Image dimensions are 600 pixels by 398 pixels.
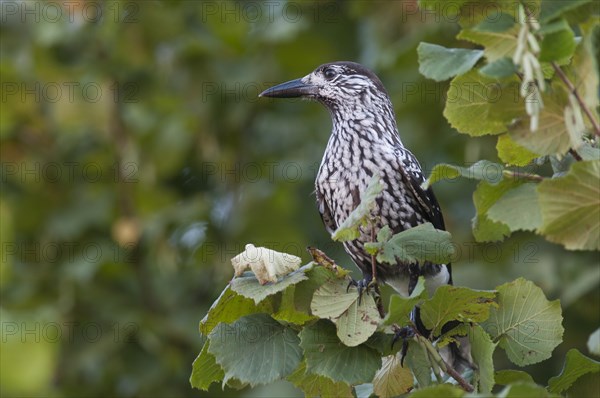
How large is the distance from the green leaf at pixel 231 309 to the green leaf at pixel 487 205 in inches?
26.8

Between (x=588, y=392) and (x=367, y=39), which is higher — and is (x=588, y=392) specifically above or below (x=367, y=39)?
below

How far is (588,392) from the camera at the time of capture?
292 centimetres

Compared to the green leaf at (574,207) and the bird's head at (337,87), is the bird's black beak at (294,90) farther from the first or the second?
the green leaf at (574,207)

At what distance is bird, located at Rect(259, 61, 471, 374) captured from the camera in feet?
15.4

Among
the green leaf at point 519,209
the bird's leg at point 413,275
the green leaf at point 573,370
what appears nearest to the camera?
the green leaf at point 519,209

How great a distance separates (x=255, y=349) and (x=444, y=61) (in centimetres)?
103

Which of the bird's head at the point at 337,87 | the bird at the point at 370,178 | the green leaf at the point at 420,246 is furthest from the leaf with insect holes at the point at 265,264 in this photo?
the bird's head at the point at 337,87

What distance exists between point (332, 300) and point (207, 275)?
13.6ft

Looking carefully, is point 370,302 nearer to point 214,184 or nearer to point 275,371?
point 275,371

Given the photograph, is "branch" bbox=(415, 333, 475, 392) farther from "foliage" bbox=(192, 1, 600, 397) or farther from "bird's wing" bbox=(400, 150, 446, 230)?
"bird's wing" bbox=(400, 150, 446, 230)

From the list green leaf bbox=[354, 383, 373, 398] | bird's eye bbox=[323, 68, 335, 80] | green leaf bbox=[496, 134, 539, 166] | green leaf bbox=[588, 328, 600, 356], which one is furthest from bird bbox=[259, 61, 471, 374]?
green leaf bbox=[588, 328, 600, 356]

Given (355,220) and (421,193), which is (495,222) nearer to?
(355,220)

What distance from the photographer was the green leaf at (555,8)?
246 cm

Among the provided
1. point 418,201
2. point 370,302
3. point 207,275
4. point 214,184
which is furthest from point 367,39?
point 370,302
